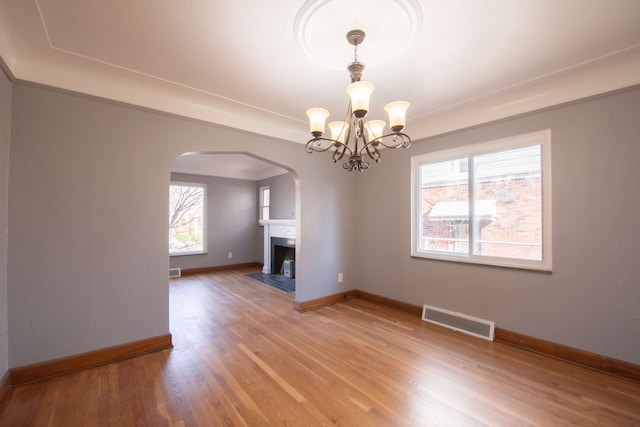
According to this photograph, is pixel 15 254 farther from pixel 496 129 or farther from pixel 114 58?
pixel 496 129

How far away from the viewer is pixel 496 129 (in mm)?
2861

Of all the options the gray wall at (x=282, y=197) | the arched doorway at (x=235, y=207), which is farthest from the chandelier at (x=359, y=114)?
the gray wall at (x=282, y=197)

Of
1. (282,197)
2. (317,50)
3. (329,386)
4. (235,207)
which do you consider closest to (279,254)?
(282,197)

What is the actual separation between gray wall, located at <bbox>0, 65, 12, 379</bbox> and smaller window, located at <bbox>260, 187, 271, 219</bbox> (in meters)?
5.10

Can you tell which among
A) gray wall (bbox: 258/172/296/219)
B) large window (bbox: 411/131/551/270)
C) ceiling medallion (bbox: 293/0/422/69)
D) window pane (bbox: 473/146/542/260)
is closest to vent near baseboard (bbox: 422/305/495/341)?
large window (bbox: 411/131/551/270)

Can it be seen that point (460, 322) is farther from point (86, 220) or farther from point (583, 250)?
point (86, 220)

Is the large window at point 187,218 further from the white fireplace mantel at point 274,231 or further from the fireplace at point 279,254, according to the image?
the fireplace at point 279,254

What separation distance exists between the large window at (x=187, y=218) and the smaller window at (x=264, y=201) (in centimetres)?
148

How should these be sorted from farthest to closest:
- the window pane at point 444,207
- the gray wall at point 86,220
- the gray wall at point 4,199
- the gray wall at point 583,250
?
the window pane at point 444,207 → the gray wall at point 583,250 → the gray wall at point 86,220 → the gray wall at point 4,199

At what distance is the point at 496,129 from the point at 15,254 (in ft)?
14.8

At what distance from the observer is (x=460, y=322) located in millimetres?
3061

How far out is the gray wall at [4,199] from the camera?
1.90 m

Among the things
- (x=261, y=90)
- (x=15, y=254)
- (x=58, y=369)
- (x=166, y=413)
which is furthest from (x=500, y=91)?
(x=58, y=369)

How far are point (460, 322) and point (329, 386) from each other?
6.13 ft
